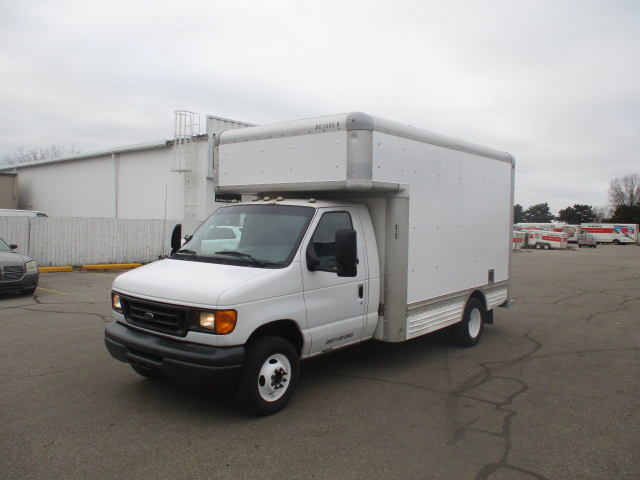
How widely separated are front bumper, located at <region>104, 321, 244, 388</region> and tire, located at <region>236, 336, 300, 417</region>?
172 millimetres

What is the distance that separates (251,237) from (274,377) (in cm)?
152

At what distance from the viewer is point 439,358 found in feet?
24.0

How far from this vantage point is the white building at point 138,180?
2128 cm

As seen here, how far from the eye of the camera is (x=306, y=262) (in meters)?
5.21

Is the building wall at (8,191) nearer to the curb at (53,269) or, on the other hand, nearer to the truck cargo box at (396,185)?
the curb at (53,269)

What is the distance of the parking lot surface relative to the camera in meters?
4.00

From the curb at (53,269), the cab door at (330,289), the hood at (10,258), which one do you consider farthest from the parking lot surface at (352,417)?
the curb at (53,269)

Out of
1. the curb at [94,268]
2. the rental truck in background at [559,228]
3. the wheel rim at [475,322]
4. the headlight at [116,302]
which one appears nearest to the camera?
the headlight at [116,302]

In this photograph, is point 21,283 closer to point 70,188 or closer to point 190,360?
point 190,360

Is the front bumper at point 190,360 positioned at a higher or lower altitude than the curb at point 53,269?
higher

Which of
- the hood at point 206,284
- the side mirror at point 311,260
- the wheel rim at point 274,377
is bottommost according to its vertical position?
the wheel rim at point 274,377

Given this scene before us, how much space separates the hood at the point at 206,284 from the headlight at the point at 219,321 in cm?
9

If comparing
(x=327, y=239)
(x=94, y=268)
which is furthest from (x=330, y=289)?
(x=94, y=268)

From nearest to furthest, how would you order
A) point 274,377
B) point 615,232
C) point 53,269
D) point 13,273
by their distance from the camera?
point 274,377, point 13,273, point 53,269, point 615,232
